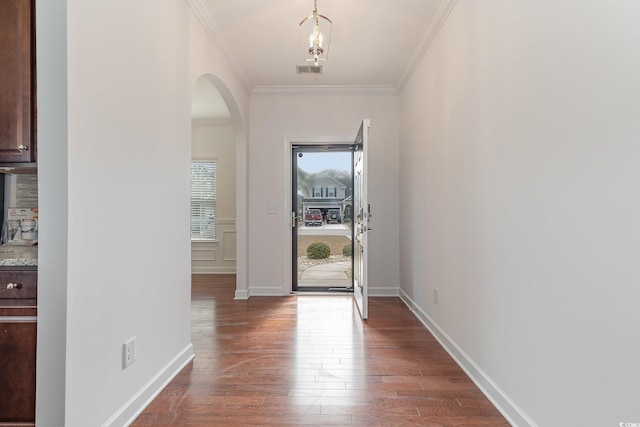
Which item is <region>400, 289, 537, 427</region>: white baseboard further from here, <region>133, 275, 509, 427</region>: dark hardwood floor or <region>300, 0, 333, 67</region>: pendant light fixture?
<region>300, 0, 333, 67</region>: pendant light fixture

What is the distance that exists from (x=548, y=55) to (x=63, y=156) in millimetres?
2045

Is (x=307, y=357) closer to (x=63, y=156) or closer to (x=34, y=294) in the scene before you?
(x=34, y=294)

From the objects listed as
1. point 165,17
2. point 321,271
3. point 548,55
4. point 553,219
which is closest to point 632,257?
point 553,219

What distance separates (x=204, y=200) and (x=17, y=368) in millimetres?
4477

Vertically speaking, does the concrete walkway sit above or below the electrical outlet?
below

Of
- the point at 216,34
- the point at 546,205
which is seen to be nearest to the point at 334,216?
the point at 216,34

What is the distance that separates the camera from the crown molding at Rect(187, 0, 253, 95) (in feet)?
7.86

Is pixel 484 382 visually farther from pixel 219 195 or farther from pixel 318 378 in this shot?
pixel 219 195

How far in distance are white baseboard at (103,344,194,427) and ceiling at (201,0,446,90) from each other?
259 centimetres

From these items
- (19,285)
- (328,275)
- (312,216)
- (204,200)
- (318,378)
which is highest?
(204,200)

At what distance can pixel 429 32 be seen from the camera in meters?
2.76

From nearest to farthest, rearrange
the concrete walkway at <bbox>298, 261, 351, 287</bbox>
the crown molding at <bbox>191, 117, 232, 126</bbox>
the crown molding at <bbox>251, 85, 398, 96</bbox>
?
the crown molding at <bbox>251, 85, 398, 96</bbox>
the concrete walkway at <bbox>298, 261, 351, 287</bbox>
the crown molding at <bbox>191, 117, 232, 126</bbox>

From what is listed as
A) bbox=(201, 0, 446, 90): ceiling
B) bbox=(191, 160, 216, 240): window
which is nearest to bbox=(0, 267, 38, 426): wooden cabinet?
bbox=(201, 0, 446, 90): ceiling

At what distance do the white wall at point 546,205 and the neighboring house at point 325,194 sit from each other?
2.09m
